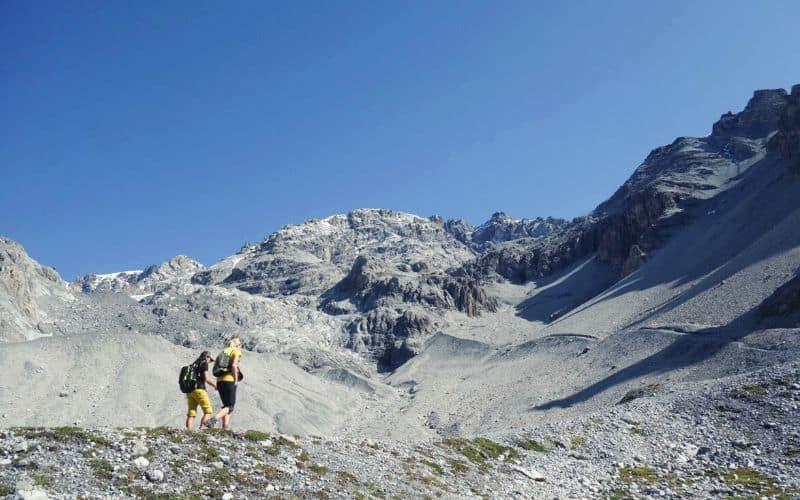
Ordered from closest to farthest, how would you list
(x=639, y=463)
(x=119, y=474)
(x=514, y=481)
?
(x=119, y=474)
(x=514, y=481)
(x=639, y=463)

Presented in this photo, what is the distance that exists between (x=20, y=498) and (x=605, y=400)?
6427cm

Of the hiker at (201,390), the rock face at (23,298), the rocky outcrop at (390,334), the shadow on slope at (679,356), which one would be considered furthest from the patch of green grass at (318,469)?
the rocky outcrop at (390,334)

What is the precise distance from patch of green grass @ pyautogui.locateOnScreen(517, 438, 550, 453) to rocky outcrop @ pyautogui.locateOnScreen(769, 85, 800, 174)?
126439mm

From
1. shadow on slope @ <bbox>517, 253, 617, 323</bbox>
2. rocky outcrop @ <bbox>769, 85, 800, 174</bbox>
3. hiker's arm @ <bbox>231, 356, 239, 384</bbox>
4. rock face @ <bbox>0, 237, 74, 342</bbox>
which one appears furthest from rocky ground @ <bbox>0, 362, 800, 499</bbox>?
shadow on slope @ <bbox>517, 253, 617, 323</bbox>

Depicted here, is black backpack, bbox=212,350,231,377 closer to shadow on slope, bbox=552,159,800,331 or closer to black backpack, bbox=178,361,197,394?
black backpack, bbox=178,361,197,394

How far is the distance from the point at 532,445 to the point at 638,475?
448 cm

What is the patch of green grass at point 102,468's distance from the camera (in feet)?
47.7

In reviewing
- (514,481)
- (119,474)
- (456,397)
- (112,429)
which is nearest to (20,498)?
(119,474)

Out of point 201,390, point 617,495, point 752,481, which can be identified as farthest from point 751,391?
point 201,390

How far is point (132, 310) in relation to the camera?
151 metres

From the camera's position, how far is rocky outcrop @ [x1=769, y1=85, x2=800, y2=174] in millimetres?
129750

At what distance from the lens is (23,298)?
411 ft

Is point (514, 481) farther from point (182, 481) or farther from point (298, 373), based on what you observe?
point (298, 373)

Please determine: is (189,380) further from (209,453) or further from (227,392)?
(209,453)
